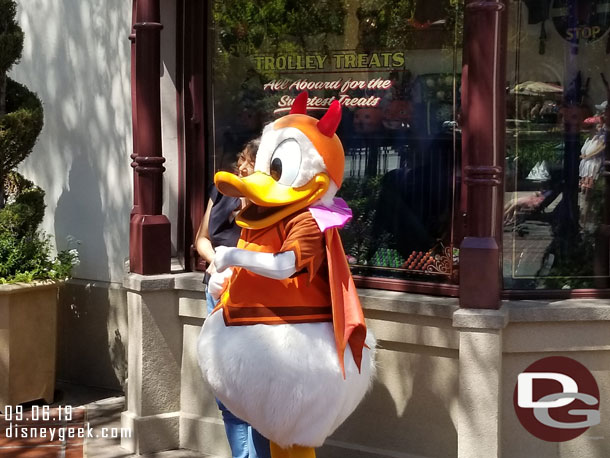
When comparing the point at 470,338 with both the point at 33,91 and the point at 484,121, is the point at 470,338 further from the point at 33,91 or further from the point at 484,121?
the point at 33,91

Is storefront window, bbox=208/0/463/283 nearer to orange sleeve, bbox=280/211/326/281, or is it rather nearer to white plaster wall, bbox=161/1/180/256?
white plaster wall, bbox=161/1/180/256

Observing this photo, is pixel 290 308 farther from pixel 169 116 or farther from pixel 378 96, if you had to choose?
pixel 169 116

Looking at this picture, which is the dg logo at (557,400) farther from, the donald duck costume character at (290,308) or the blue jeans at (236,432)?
the blue jeans at (236,432)

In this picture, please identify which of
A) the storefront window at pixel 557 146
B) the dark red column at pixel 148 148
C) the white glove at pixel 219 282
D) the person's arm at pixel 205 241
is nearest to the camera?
the white glove at pixel 219 282

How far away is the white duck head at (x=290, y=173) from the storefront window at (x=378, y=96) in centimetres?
100

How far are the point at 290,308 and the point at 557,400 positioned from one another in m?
1.57

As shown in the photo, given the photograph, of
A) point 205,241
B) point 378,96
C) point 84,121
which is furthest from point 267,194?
point 84,121

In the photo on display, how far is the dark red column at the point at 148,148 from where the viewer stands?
5.86 metres

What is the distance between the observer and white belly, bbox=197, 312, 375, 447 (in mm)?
4309

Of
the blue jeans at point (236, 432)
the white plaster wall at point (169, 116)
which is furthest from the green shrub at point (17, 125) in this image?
the blue jeans at point (236, 432)

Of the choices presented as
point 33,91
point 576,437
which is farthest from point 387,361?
point 33,91

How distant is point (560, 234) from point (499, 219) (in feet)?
1.70

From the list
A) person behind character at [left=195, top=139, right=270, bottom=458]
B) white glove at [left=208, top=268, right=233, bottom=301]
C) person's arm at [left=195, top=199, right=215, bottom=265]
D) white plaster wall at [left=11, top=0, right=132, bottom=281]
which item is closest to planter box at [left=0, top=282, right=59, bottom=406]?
white plaster wall at [left=11, top=0, right=132, bottom=281]

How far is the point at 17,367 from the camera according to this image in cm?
676
